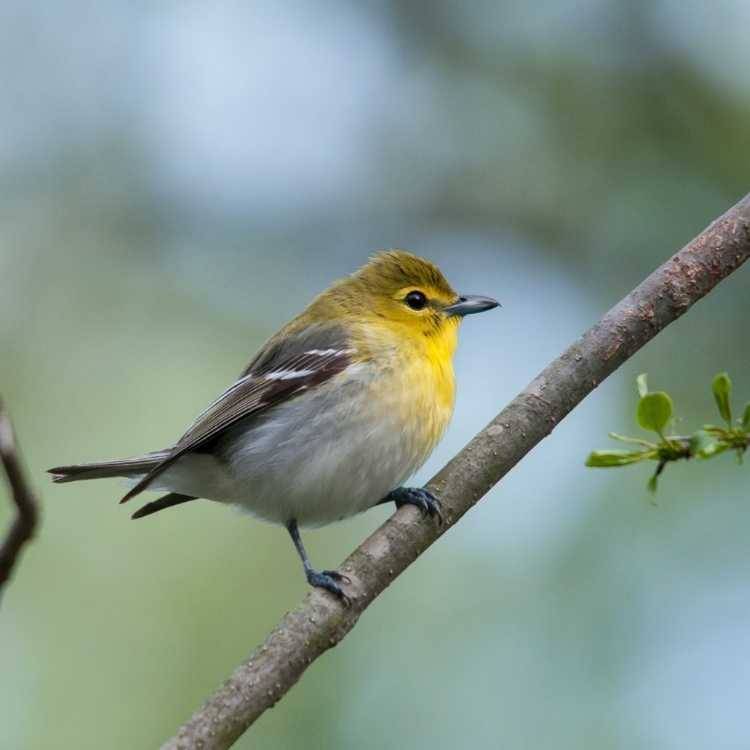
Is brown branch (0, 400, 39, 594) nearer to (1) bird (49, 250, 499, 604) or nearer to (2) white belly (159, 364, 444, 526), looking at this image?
(1) bird (49, 250, 499, 604)

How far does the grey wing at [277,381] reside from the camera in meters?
4.66

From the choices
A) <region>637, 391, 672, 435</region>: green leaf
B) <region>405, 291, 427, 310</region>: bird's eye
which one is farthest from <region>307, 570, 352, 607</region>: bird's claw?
<region>405, 291, 427, 310</region>: bird's eye

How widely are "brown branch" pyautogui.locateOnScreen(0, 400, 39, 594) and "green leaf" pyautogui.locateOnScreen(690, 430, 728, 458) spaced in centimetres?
116

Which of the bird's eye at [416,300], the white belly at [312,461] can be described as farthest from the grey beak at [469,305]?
the white belly at [312,461]

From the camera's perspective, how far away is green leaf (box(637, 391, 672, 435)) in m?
2.23

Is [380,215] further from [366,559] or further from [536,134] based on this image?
[366,559]

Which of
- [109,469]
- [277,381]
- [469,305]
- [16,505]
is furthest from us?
[469,305]

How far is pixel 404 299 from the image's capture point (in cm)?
515

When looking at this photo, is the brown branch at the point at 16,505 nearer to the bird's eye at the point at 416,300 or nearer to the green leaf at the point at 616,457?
the green leaf at the point at 616,457

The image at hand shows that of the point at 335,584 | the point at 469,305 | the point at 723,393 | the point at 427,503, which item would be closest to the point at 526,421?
the point at 427,503

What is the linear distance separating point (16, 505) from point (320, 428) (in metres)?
3.07

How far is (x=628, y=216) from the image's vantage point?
6.32m

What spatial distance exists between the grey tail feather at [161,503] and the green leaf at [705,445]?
3.02 m

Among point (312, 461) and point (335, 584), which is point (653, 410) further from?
point (312, 461)
